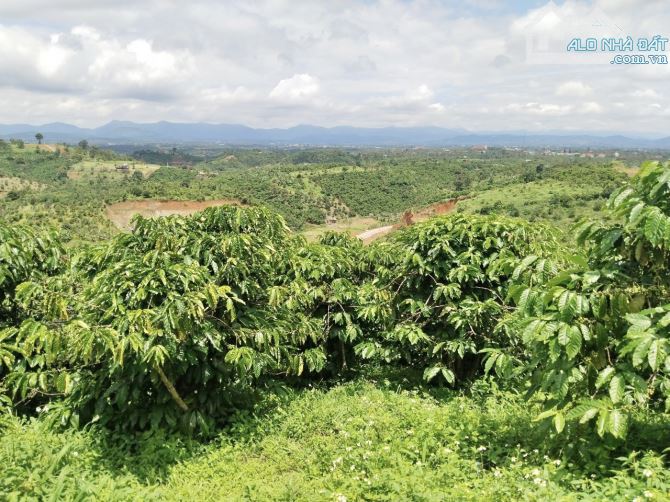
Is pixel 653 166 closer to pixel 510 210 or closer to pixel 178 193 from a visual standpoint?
pixel 510 210

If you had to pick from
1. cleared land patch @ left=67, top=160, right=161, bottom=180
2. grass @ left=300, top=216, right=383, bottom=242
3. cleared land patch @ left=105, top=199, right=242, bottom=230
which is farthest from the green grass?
cleared land patch @ left=67, top=160, right=161, bottom=180

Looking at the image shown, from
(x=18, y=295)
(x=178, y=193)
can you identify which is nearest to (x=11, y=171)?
(x=178, y=193)

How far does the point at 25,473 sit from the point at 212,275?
2.03m

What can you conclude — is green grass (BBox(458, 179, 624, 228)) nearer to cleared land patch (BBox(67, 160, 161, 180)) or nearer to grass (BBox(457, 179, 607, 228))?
grass (BBox(457, 179, 607, 228))

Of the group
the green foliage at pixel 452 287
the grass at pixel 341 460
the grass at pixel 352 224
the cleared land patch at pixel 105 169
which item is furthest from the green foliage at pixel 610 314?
the cleared land patch at pixel 105 169

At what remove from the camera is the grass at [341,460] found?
9.30ft

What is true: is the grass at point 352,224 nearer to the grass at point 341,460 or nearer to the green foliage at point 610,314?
the grass at point 341,460

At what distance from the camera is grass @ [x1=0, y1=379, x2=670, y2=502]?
2.83m

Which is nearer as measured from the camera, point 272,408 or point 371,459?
point 371,459

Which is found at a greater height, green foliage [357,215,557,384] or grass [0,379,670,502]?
green foliage [357,215,557,384]

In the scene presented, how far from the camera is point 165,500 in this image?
3.22m

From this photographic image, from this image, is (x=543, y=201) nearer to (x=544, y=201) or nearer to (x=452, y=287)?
(x=544, y=201)

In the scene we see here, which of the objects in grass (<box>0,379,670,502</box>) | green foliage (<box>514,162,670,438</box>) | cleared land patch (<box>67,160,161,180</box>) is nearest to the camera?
green foliage (<box>514,162,670,438</box>)

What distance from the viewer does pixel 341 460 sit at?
3.51 meters
